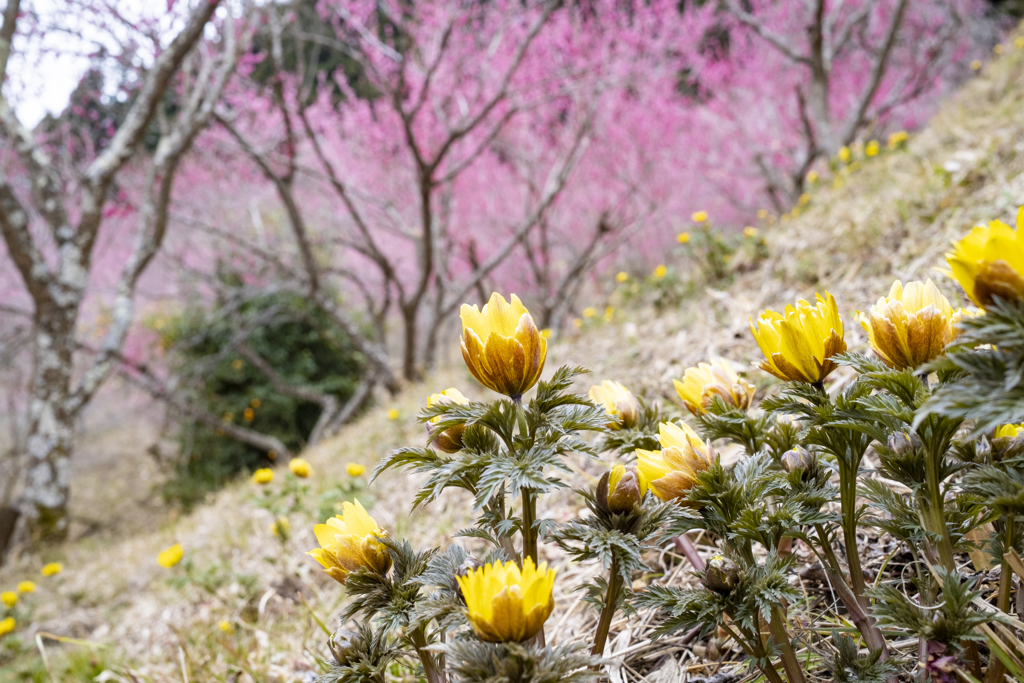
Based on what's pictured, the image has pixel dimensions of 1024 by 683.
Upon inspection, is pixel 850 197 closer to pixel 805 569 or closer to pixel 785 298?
pixel 785 298

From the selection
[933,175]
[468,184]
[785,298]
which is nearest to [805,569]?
[785,298]

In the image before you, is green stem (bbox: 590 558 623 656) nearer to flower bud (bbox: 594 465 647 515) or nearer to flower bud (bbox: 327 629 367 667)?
flower bud (bbox: 594 465 647 515)

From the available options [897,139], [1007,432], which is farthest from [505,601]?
[897,139]

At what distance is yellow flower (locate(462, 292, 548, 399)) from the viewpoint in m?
0.77

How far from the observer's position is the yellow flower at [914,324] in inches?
29.1

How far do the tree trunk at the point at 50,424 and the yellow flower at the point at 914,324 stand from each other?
21.8 feet

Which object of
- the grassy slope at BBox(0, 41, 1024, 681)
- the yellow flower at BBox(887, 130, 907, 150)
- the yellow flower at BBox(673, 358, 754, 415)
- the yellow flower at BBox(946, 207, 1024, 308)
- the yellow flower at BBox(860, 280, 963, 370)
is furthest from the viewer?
the yellow flower at BBox(887, 130, 907, 150)

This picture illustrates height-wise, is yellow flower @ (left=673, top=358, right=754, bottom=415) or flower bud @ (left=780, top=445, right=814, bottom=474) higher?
yellow flower @ (left=673, top=358, right=754, bottom=415)

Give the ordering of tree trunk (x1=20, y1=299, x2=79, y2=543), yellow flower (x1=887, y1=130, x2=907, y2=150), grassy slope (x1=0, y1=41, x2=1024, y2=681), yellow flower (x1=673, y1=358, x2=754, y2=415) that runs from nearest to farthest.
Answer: yellow flower (x1=673, y1=358, x2=754, y2=415), grassy slope (x1=0, y1=41, x2=1024, y2=681), yellow flower (x1=887, y1=130, x2=907, y2=150), tree trunk (x1=20, y1=299, x2=79, y2=543)

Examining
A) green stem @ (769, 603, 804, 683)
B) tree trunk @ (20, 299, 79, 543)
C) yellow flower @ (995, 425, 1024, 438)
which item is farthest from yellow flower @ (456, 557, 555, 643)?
tree trunk @ (20, 299, 79, 543)

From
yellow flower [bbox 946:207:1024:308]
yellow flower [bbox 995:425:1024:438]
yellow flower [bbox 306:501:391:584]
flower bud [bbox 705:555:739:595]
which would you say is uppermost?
yellow flower [bbox 946:207:1024:308]

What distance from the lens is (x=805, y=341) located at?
792mm

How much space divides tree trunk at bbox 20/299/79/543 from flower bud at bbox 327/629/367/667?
6.16 metres

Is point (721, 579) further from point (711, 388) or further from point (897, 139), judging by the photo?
point (897, 139)
